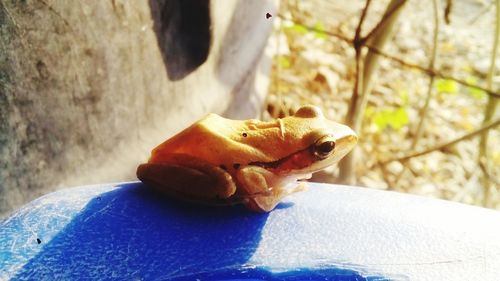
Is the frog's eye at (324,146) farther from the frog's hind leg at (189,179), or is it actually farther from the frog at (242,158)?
the frog's hind leg at (189,179)

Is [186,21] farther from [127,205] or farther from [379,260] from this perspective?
[379,260]

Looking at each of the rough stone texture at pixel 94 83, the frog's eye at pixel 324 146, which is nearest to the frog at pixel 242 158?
the frog's eye at pixel 324 146

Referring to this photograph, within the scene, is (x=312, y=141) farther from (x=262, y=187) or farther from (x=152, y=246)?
(x=152, y=246)

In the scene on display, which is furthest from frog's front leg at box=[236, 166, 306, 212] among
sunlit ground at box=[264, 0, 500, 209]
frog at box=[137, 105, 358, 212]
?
sunlit ground at box=[264, 0, 500, 209]

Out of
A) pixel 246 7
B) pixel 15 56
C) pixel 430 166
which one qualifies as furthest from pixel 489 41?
pixel 15 56

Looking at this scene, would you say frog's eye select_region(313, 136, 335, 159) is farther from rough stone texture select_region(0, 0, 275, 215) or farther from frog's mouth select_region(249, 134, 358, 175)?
rough stone texture select_region(0, 0, 275, 215)
